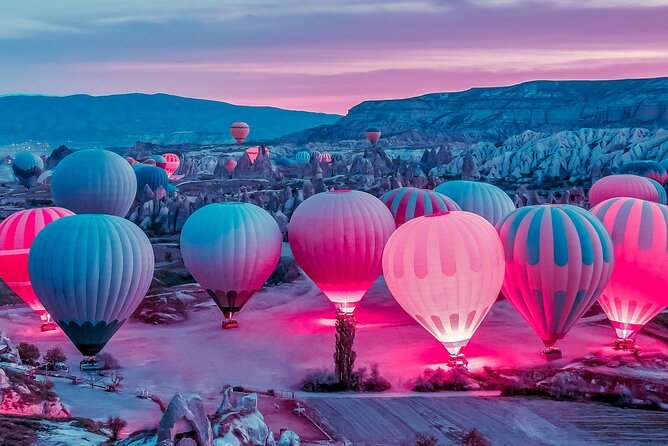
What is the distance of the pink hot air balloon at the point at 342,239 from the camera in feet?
81.6

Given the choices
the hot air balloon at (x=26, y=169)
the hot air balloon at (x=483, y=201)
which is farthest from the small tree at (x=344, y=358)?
the hot air balloon at (x=26, y=169)

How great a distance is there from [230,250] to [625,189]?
109 ft

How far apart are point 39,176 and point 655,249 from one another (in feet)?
273

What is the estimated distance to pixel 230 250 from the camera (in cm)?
2475

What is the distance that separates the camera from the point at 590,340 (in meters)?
24.1

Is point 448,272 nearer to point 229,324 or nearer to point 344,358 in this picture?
point 344,358

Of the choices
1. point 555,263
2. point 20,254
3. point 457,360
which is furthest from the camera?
point 20,254

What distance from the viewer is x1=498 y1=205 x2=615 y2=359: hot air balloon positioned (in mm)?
20844

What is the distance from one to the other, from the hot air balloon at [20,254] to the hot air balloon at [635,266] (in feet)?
59.8

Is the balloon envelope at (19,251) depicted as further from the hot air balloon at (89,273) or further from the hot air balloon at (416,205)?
→ the hot air balloon at (416,205)

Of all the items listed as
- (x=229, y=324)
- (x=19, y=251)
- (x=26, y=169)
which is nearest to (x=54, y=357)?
(x=19, y=251)

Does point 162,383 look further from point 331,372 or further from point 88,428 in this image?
point 88,428

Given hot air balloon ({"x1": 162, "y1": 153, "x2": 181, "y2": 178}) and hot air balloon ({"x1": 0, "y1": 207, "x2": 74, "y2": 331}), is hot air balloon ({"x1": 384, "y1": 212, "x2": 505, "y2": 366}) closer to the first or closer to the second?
hot air balloon ({"x1": 0, "y1": 207, "x2": 74, "y2": 331})

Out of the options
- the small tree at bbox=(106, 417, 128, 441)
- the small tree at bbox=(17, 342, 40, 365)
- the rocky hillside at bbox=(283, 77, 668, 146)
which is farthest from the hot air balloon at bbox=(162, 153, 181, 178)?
the small tree at bbox=(106, 417, 128, 441)
